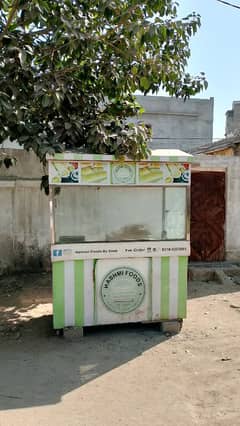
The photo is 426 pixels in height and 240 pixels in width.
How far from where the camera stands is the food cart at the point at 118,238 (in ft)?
13.5

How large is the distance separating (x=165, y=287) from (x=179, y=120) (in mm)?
17628

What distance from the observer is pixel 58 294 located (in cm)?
414

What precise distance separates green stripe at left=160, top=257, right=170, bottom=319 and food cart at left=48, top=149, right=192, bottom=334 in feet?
0.04

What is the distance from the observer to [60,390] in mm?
3201

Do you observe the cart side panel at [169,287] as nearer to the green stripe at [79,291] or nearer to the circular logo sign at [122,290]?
the circular logo sign at [122,290]

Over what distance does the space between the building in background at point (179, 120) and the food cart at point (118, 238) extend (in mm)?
15810

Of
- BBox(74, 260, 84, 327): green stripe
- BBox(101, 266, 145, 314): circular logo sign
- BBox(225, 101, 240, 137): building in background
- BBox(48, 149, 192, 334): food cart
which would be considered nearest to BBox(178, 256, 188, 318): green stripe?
BBox(48, 149, 192, 334): food cart

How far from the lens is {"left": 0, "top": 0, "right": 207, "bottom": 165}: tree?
12.8 ft

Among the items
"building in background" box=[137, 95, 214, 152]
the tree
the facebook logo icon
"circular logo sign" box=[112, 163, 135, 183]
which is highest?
"building in background" box=[137, 95, 214, 152]

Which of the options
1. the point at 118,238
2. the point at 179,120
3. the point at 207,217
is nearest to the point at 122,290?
the point at 118,238

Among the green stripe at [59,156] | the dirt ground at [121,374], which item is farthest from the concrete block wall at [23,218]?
the green stripe at [59,156]

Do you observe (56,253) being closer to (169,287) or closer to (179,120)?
(169,287)

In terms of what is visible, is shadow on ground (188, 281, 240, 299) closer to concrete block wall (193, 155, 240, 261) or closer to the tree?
concrete block wall (193, 155, 240, 261)

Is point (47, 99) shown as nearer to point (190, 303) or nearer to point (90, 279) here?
point (90, 279)
